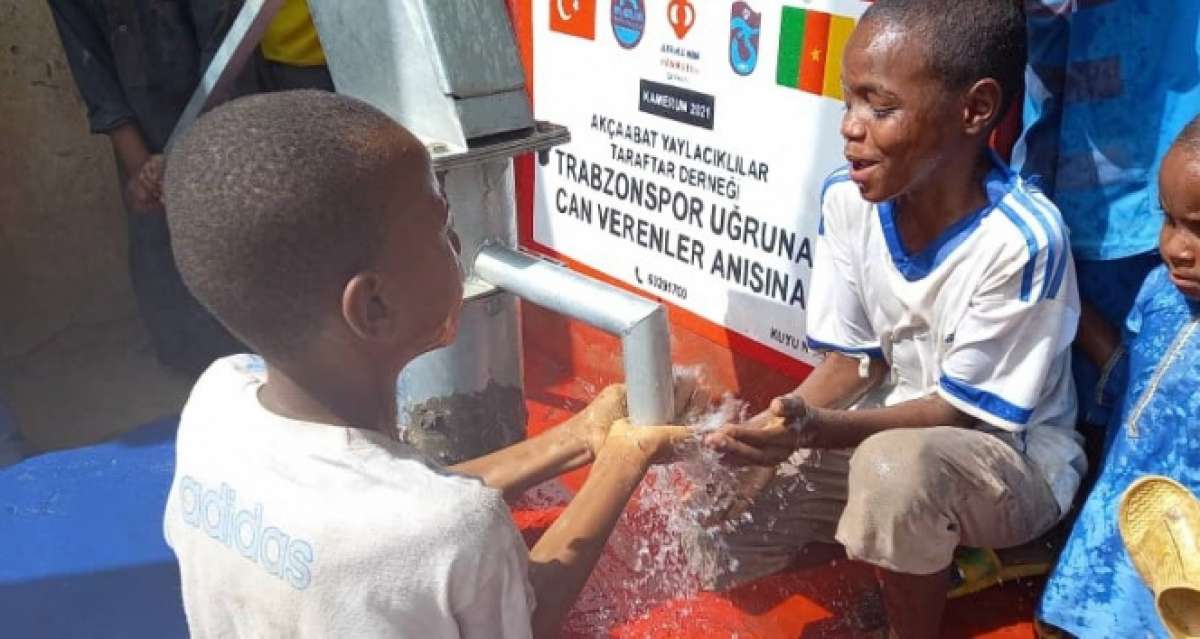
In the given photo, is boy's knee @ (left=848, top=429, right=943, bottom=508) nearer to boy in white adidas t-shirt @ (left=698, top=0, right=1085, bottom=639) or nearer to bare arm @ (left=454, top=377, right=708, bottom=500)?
boy in white adidas t-shirt @ (left=698, top=0, right=1085, bottom=639)

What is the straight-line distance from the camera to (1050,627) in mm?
2039

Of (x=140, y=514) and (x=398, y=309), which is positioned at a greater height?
(x=398, y=309)

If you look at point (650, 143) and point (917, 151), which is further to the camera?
point (650, 143)

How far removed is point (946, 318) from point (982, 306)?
0.10 metres

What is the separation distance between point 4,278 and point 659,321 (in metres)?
3.37

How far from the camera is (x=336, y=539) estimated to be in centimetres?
118

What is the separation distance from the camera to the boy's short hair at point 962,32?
1818 millimetres

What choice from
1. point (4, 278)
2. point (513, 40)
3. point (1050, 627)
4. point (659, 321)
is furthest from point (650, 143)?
point (4, 278)

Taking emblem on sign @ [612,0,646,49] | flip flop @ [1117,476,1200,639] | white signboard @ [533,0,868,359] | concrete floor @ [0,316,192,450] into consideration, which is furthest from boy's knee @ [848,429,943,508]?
concrete floor @ [0,316,192,450]

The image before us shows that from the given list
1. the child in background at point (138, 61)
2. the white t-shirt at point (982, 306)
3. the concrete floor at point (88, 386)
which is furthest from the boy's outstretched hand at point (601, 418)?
the concrete floor at point (88, 386)

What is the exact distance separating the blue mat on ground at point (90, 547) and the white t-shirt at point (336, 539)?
3.08 ft

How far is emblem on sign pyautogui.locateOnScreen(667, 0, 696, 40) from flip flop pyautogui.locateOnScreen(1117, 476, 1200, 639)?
4.51 ft

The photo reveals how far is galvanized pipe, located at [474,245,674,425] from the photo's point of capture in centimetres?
179

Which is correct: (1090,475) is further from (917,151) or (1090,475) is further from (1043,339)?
(917,151)
